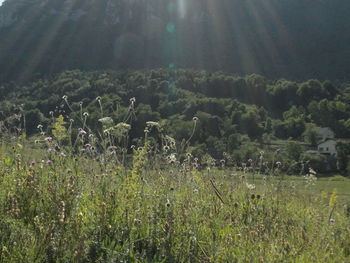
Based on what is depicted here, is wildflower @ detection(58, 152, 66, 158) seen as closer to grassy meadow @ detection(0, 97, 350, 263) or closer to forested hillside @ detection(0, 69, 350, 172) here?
grassy meadow @ detection(0, 97, 350, 263)

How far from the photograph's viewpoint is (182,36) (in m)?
137

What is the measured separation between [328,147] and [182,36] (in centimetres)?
8440

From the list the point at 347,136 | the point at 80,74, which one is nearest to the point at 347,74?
the point at 347,136

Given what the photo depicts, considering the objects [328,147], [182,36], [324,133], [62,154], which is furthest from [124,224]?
[182,36]

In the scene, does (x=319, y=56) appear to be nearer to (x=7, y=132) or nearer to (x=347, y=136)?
(x=347, y=136)

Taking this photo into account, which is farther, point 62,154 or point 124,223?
point 62,154

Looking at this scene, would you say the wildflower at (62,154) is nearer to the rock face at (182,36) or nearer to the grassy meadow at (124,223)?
the grassy meadow at (124,223)

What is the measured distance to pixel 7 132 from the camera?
14.6 feet

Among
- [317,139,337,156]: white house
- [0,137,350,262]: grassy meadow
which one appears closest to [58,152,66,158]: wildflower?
[0,137,350,262]: grassy meadow

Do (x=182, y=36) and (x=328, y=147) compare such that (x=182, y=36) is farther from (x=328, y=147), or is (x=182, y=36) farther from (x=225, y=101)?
(x=328, y=147)

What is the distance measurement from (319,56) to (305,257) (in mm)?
129151

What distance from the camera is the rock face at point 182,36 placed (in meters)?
116

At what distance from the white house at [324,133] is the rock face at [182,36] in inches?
1510

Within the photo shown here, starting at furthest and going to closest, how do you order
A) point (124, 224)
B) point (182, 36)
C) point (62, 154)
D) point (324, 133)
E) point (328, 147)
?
point (182, 36)
point (324, 133)
point (328, 147)
point (62, 154)
point (124, 224)
